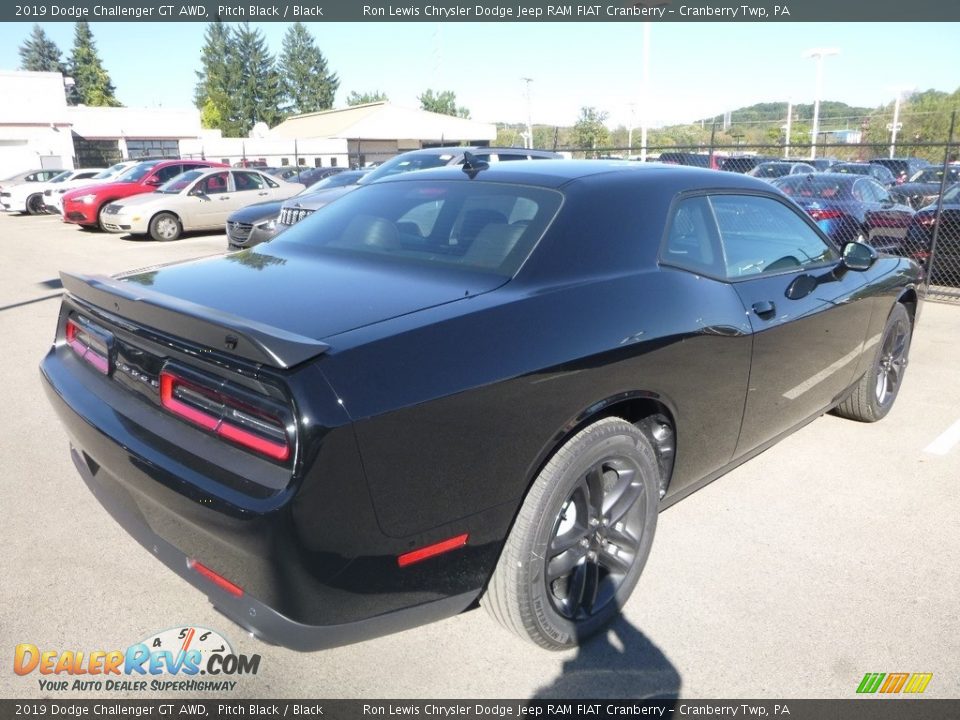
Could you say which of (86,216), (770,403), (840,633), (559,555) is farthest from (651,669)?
(86,216)

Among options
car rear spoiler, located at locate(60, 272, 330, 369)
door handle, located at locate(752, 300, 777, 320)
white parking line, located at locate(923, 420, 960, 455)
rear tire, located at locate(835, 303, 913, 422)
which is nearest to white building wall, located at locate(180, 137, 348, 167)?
rear tire, located at locate(835, 303, 913, 422)

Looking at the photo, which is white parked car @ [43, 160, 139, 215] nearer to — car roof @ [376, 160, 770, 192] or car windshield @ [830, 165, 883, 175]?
car windshield @ [830, 165, 883, 175]

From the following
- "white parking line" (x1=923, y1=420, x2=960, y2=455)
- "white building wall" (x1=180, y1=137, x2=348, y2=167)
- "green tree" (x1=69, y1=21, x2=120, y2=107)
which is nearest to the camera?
"white parking line" (x1=923, y1=420, x2=960, y2=455)

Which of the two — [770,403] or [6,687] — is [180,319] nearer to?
[6,687]

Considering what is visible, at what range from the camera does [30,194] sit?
22672mm

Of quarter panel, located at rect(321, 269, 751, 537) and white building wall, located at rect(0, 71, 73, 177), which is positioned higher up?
white building wall, located at rect(0, 71, 73, 177)

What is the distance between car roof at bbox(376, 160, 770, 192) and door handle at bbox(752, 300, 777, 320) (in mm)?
574

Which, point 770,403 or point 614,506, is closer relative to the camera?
point 614,506

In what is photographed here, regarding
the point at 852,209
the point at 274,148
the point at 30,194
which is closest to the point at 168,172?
the point at 30,194

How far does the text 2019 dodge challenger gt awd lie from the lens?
1.85 m

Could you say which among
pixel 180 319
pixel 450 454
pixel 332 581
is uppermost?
pixel 180 319

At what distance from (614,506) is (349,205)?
6.25ft

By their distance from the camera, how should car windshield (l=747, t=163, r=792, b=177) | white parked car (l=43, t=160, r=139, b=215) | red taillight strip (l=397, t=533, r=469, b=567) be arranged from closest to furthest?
red taillight strip (l=397, t=533, r=469, b=567) < car windshield (l=747, t=163, r=792, b=177) < white parked car (l=43, t=160, r=139, b=215)

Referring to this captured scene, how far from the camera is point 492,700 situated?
229 cm
